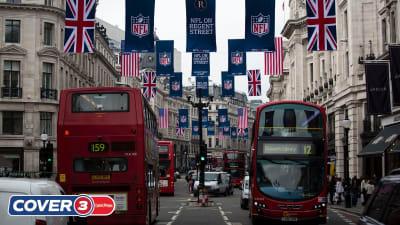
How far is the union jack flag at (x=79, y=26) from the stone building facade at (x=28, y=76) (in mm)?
25079

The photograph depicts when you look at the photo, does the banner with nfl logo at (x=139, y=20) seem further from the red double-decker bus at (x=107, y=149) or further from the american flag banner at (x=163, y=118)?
the american flag banner at (x=163, y=118)

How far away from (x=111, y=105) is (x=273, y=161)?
19.9 feet

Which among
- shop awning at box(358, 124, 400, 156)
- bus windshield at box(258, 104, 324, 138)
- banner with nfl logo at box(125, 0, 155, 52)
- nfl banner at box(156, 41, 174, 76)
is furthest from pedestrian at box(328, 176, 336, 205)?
bus windshield at box(258, 104, 324, 138)

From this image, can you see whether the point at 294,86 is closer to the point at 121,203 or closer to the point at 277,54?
the point at 277,54

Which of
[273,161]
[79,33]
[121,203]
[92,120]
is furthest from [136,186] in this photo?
[79,33]

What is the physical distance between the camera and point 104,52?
3113 inches

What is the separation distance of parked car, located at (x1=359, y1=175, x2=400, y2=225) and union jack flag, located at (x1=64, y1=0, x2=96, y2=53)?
762 inches

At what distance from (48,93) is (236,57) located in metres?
21.4

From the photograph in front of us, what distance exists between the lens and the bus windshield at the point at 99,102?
17141 millimetres

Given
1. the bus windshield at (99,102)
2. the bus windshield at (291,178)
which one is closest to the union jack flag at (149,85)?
the bus windshield at (291,178)

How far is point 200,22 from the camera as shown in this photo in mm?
26953

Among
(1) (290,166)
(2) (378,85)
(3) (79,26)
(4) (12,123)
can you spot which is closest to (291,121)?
(1) (290,166)

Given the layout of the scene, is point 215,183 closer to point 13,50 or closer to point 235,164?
point 13,50

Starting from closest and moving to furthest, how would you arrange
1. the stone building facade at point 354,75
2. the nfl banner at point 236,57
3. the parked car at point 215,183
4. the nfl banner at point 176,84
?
the nfl banner at point 236,57 < the stone building facade at point 354,75 < the nfl banner at point 176,84 < the parked car at point 215,183
